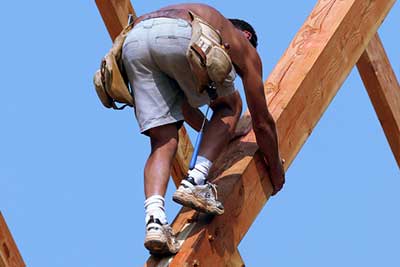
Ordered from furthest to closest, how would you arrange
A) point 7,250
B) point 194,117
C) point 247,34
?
point 7,250 → point 194,117 → point 247,34

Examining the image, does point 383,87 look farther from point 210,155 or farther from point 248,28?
point 210,155

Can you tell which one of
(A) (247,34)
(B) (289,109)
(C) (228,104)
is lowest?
(B) (289,109)

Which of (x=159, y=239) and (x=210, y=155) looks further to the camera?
(x=210, y=155)

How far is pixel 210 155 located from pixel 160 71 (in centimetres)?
40

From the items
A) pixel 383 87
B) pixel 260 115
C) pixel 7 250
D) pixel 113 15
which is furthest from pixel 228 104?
pixel 383 87

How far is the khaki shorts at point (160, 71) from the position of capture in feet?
17.3

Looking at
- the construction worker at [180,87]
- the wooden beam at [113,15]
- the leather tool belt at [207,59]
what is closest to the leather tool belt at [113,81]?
the construction worker at [180,87]

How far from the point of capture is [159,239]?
4.96m

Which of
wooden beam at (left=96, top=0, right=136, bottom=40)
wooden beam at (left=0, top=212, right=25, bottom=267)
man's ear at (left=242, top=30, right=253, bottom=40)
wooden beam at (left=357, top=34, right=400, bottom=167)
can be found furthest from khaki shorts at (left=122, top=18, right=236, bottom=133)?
wooden beam at (left=357, top=34, right=400, bottom=167)

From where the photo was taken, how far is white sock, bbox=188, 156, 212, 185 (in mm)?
5270

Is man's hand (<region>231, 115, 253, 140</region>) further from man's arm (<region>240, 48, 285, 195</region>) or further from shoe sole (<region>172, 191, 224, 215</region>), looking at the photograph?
shoe sole (<region>172, 191, 224, 215</region>)

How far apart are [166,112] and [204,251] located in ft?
1.99

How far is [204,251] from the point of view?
516 cm

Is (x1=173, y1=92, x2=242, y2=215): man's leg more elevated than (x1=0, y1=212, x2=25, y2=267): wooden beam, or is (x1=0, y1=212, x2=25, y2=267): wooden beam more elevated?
(x1=173, y1=92, x2=242, y2=215): man's leg
